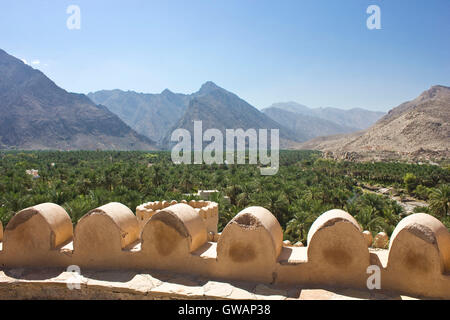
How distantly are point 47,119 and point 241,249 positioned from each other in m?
137

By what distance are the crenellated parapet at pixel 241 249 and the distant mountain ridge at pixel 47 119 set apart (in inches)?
4868

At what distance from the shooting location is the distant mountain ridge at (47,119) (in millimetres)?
115250

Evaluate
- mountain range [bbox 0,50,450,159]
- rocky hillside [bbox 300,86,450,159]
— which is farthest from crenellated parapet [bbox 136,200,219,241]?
mountain range [bbox 0,50,450,159]

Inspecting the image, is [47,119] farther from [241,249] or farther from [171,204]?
[241,249]

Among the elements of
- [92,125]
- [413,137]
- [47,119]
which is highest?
[47,119]

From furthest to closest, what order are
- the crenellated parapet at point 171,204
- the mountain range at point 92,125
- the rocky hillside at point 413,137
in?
the mountain range at point 92,125 < the rocky hillside at point 413,137 < the crenellated parapet at point 171,204

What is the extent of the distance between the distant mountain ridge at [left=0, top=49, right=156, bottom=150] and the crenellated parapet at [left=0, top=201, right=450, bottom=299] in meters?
124

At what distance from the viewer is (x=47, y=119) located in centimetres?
12306

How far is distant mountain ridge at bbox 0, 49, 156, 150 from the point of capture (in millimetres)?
115250

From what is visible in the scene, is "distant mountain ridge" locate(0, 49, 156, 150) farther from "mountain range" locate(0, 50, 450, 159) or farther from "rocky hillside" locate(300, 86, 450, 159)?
"rocky hillside" locate(300, 86, 450, 159)

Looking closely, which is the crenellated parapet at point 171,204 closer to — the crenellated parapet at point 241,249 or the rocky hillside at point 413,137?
the crenellated parapet at point 241,249

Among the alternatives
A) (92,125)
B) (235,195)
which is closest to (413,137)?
(235,195)

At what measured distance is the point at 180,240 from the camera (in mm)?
4238

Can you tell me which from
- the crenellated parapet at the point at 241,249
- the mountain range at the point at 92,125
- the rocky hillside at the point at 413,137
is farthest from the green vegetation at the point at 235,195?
the mountain range at the point at 92,125
